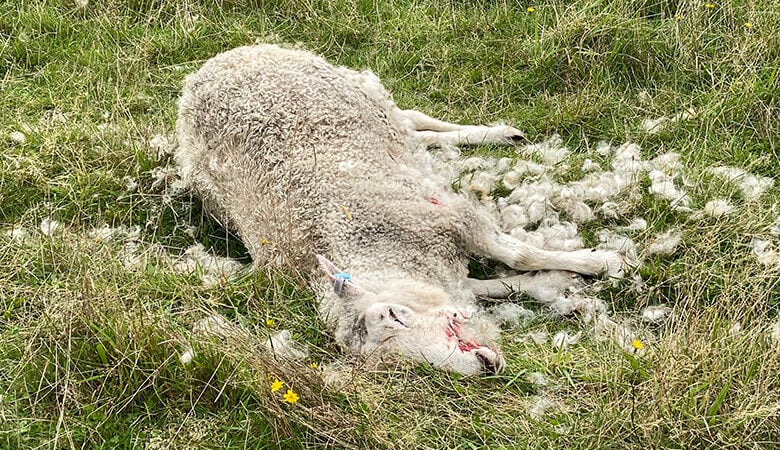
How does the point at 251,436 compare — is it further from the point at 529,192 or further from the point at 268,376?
the point at 529,192

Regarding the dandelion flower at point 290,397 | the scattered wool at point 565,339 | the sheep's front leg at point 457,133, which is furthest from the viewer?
the sheep's front leg at point 457,133

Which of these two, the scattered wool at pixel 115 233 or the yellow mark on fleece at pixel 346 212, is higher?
the yellow mark on fleece at pixel 346 212

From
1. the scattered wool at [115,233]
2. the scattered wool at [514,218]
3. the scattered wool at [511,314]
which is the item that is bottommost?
the scattered wool at [115,233]

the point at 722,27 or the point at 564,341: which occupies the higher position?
the point at 722,27

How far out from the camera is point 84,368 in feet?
11.7

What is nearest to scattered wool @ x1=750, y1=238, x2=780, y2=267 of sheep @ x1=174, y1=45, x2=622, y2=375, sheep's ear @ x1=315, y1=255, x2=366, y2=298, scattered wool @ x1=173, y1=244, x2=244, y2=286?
sheep @ x1=174, y1=45, x2=622, y2=375

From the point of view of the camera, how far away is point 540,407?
11.1ft

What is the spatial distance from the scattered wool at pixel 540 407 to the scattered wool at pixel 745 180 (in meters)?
1.77

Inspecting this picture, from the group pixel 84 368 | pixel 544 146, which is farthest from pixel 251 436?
pixel 544 146

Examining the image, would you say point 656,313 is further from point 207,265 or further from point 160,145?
point 160,145

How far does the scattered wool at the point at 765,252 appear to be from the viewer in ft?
13.2

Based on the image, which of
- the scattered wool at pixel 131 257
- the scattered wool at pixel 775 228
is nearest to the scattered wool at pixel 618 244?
the scattered wool at pixel 775 228

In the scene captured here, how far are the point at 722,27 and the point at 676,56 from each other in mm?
338

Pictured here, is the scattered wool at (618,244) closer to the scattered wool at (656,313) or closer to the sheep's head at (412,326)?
the scattered wool at (656,313)
